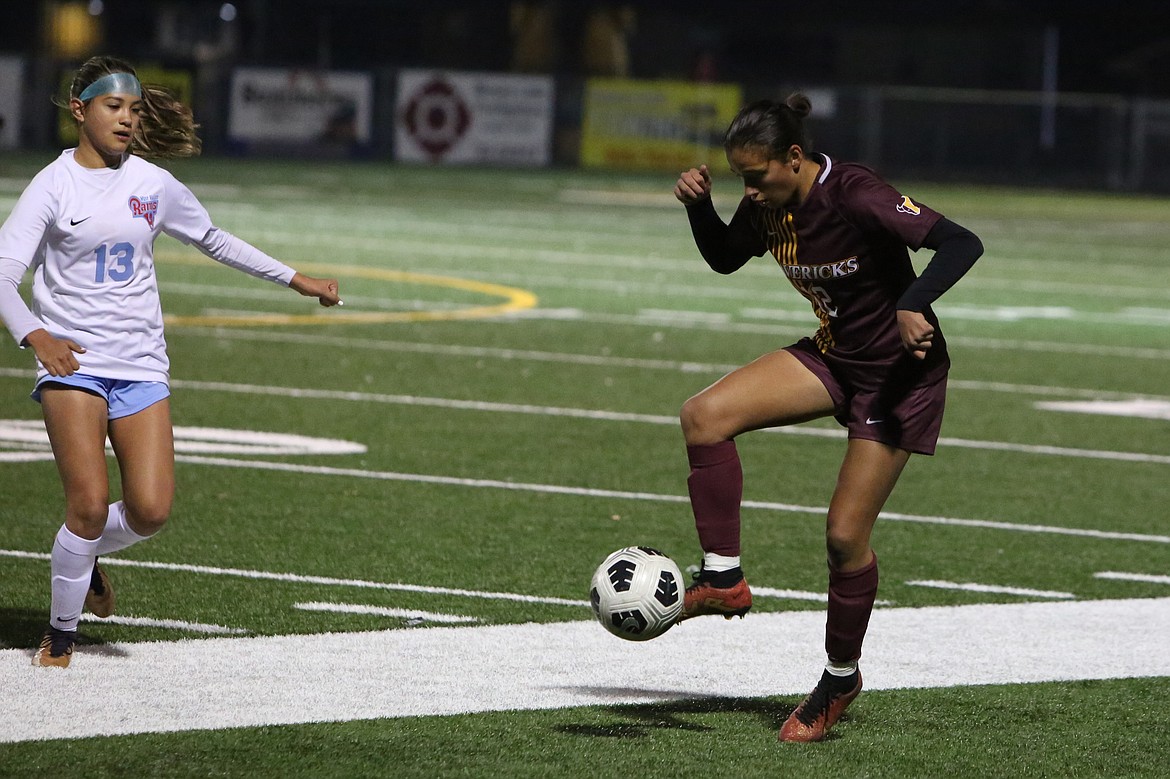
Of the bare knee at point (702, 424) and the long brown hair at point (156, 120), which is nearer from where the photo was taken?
the bare knee at point (702, 424)

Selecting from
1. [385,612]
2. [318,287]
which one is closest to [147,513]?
[318,287]

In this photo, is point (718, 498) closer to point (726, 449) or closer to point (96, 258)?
point (726, 449)

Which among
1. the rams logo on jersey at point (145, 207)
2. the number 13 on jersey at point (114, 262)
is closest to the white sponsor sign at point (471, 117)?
the rams logo on jersey at point (145, 207)

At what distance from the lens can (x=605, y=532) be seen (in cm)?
916

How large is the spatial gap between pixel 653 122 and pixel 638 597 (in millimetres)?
40637

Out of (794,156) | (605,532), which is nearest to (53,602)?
(794,156)

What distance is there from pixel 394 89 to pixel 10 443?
113ft

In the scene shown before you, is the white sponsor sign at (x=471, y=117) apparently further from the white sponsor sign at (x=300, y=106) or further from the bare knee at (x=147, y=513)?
the bare knee at (x=147, y=513)

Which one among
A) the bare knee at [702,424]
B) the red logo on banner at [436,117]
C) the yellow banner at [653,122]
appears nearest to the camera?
the bare knee at [702,424]

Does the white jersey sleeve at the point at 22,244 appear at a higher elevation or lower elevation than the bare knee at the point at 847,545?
higher

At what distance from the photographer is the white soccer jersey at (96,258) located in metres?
6.34

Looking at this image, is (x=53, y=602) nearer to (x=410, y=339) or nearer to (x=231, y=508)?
(x=231, y=508)

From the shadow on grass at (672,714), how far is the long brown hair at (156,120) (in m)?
2.16

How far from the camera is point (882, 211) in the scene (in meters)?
5.92
